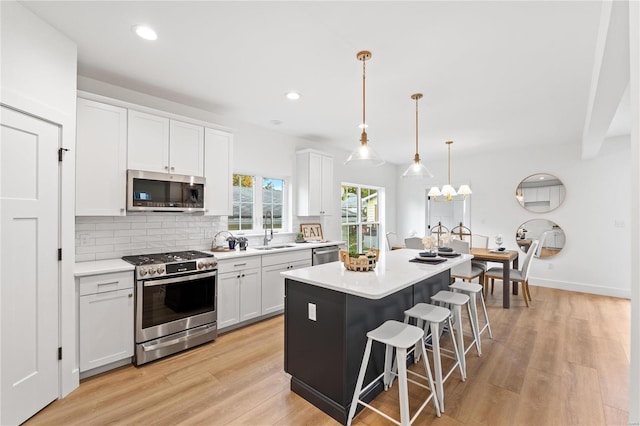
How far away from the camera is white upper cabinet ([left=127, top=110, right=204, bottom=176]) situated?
3.00 metres

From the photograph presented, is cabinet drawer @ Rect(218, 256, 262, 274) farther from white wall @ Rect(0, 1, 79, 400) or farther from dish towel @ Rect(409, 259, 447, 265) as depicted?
dish towel @ Rect(409, 259, 447, 265)

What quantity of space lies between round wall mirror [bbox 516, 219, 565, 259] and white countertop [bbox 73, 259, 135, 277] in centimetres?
644

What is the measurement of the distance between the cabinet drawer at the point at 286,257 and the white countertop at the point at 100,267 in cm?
149

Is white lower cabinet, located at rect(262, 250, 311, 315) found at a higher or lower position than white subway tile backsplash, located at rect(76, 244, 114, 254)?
lower

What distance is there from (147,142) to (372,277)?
8.49 ft

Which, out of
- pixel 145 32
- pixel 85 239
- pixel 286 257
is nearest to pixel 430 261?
pixel 286 257

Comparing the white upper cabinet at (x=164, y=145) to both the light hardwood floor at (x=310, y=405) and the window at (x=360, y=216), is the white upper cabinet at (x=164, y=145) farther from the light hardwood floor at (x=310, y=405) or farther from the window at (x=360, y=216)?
the window at (x=360, y=216)

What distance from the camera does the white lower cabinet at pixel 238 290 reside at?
11.1 ft

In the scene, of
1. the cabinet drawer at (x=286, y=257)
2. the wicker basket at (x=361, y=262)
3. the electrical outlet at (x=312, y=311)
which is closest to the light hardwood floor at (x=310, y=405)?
the electrical outlet at (x=312, y=311)

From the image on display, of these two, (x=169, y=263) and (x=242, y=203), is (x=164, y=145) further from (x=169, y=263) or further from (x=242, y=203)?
(x=242, y=203)

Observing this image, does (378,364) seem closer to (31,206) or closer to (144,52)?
(31,206)

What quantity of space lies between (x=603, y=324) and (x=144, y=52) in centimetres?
582

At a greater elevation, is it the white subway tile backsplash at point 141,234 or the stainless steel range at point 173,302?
the white subway tile backsplash at point 141,234

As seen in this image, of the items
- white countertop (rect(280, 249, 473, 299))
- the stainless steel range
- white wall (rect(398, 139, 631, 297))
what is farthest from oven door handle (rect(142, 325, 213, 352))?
white wall (rect(398, 139, 631, 297))
